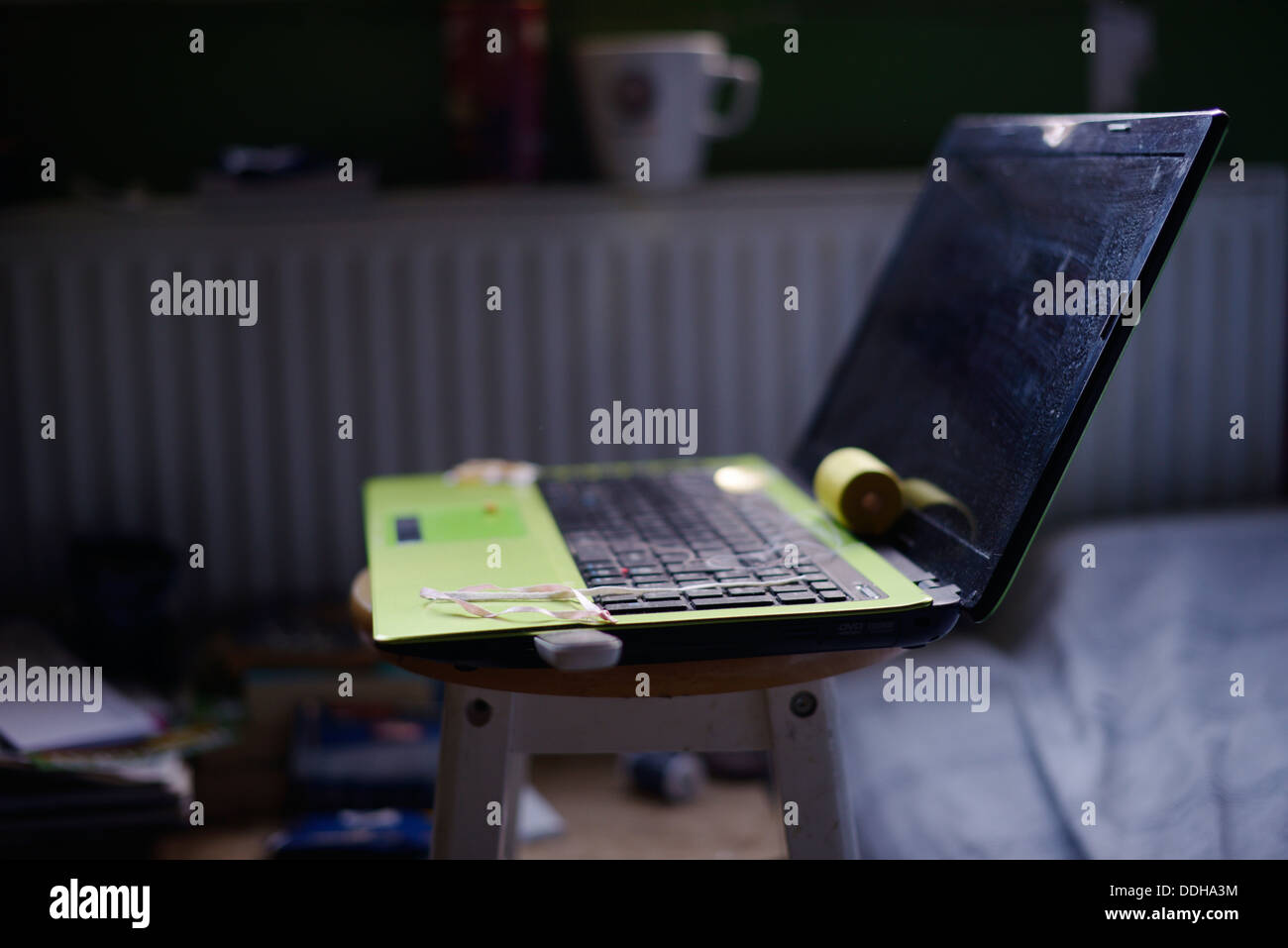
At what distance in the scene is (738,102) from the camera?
197cm

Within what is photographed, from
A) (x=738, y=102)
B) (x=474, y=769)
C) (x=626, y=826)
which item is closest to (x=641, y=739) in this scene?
(x=474, y=769)

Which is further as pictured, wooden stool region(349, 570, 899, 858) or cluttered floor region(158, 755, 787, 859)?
cluttered floor region(158, 755, 787, 859)

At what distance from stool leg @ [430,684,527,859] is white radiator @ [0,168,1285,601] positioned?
104 centimetres

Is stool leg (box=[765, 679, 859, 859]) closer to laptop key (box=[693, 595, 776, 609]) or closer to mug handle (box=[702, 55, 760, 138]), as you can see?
laptop key (box=[693, 595, 776, 609])

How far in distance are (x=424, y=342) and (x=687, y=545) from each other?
39.4 inches

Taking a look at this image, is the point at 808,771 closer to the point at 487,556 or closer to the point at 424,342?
the point at 487,556

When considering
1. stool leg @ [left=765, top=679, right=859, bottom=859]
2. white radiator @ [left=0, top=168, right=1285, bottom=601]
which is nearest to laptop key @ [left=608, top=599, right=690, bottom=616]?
stool leg @ [left=765, top=679, right=859, bottom=859]

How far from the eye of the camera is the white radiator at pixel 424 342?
1.84 m

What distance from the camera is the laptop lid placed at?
81cm
